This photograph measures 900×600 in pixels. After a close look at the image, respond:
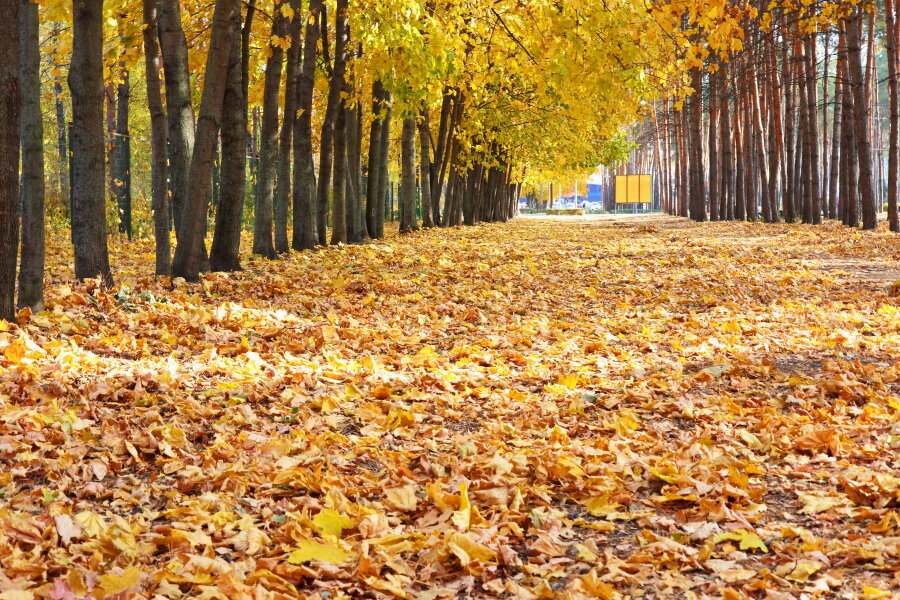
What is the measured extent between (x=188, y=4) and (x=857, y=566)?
1488 cm

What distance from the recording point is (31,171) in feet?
27.9

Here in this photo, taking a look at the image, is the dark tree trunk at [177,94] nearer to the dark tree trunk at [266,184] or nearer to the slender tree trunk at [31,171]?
the slender tree trunk at [31,171]

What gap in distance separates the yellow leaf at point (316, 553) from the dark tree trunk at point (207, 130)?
8.37 meters

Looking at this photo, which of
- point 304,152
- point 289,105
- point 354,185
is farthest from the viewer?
point 354,185

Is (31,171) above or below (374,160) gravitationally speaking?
below

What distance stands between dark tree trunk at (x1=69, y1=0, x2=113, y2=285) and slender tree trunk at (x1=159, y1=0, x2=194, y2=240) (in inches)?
69.2

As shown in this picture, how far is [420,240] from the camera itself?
2270 centimetres

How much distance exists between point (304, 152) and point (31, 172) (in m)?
8.73

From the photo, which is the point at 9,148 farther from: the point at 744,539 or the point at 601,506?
the point at 744,539

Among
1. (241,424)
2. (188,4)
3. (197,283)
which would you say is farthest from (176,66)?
(241,424)

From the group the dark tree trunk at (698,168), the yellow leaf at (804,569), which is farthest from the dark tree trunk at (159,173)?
the dark tree trunk at (698,168)

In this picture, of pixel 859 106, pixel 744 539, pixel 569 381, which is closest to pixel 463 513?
pixel 744 539

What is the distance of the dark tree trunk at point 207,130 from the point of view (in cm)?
1086

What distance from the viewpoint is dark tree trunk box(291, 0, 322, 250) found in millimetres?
15875
